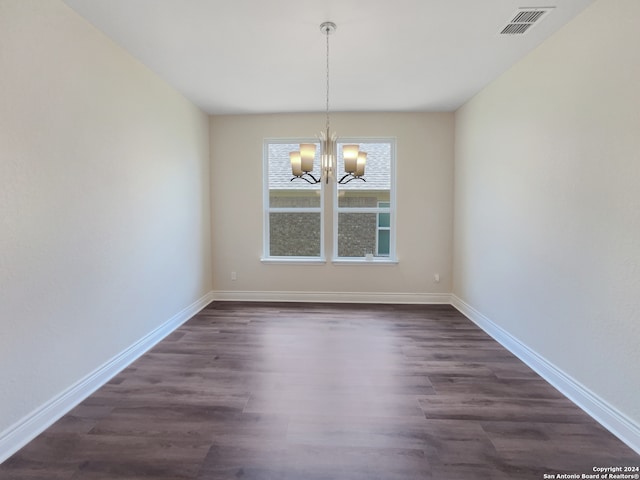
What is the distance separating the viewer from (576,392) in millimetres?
2061

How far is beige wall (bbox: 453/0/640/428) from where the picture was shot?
1.73 m

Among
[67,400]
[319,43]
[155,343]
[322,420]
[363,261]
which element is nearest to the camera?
[322,420]

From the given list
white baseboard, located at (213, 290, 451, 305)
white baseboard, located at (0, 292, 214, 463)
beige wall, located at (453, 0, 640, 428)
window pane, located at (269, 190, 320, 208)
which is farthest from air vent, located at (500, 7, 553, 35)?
white baseboard, located at (0, 292, 214, 463)

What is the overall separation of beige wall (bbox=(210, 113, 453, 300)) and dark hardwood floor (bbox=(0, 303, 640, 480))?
1.42m

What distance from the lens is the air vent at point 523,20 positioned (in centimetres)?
204

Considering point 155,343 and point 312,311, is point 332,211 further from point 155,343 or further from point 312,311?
point 155,343

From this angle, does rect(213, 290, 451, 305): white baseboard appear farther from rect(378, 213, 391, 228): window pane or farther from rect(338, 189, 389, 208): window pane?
rect(338, 189, 389, 208): window pane

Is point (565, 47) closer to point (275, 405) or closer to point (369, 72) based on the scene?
point (369, 72)

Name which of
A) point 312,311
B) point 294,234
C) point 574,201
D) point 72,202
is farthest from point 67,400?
point 574,201

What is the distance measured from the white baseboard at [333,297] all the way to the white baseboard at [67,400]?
53.2 inches

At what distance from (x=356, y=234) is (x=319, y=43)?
2.56 metres

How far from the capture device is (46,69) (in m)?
1.82

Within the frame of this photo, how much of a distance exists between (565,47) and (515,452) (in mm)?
2692

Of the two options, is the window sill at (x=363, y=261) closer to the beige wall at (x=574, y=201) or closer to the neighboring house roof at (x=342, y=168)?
the neighboring house roof at (x=342, y=168)
